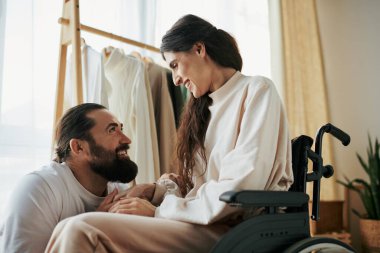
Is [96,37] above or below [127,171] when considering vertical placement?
above

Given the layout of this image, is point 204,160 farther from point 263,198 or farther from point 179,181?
point 263,198

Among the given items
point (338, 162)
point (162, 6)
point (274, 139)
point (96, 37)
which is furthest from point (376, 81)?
point (274, 139)

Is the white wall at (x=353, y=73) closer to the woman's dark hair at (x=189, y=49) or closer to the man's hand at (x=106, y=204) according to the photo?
the woman's dark hair at (x=189, y=49)

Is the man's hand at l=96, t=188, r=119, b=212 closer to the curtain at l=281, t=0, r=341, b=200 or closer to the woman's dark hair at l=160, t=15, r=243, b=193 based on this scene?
the woman's dark hair at l=160, t=15, r=243, b=193

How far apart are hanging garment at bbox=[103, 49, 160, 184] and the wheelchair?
0.85 metres

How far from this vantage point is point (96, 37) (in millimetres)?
2146

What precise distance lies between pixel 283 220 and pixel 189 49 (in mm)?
619

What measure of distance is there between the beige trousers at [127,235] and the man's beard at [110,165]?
434 millimetres

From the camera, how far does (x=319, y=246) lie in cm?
102

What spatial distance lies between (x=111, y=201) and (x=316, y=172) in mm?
664

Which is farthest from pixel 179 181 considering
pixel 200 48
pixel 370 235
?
pixel 370 235

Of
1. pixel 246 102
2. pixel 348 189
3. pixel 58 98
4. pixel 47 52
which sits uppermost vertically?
pixel 47 52

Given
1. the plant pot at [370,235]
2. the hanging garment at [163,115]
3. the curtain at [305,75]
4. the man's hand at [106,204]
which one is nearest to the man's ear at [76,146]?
the man's hand at [106,204]

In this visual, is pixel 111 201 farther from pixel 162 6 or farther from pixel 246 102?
pixel 162 6
